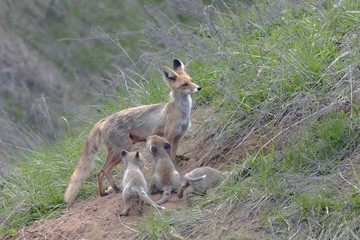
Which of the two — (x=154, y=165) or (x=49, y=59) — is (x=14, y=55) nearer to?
(x=49, y=59)

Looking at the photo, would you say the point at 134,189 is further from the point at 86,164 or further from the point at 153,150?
the point at 86,164

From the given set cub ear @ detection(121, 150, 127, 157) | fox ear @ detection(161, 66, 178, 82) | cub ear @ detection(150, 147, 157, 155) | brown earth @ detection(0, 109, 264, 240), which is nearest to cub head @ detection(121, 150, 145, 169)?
cub ear @ detection(121, 150, 127, 157)

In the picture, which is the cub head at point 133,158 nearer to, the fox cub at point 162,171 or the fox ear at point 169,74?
the fox cub at point 162,171

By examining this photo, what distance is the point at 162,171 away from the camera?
6680 millimetres

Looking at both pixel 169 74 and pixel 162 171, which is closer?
pixel 162 171

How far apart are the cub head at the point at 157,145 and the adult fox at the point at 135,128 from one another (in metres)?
0.35

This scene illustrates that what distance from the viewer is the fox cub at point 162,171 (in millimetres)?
6582

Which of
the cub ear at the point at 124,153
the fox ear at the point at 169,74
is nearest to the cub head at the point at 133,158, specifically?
the cub ear at the point at 124,153

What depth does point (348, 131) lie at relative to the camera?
6.12 meters

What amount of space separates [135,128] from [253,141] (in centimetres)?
171

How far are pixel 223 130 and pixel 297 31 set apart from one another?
2.05 metres

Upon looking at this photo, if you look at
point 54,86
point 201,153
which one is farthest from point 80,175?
point 54,86

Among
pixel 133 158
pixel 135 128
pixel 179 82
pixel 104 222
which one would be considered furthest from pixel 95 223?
pixel 179 82

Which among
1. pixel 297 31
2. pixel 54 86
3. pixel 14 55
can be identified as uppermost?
pixel 297 31
